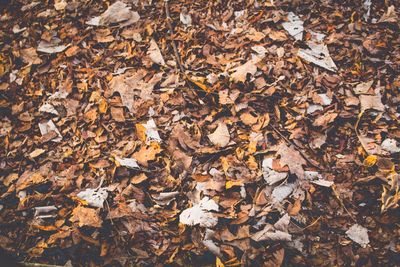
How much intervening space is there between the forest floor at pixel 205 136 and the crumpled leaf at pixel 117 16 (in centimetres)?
2

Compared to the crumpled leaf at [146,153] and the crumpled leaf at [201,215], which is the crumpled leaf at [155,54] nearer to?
the crumpled leaf at [146,153]

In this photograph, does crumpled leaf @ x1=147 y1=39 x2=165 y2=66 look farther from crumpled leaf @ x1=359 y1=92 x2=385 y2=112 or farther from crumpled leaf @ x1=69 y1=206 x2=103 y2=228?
crumpled leaf @ x1=359 y1=92 x2=385 y2=112

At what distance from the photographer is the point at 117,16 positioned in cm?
341

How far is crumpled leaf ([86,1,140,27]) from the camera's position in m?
3.37

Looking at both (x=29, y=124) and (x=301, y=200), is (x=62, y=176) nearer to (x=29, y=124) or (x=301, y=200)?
(x=29, y=124)

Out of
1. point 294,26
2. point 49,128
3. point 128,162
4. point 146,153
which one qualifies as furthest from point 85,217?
point 294,26

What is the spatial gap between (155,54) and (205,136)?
4.11 ft

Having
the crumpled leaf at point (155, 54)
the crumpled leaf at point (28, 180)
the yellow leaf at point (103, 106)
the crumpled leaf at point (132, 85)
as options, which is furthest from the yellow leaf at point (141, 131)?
the crumpled leaf at point (28, 180)

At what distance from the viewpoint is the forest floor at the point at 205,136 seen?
2051 mm

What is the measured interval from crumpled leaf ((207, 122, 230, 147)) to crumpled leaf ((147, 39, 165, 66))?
108cm

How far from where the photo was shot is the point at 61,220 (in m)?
2.24

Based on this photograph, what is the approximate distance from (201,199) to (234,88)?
1.18 meters

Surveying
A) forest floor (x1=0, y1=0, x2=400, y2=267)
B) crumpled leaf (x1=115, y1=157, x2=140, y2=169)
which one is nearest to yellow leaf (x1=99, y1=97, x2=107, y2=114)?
forest floor (x1=0, y1=0, x2=400, y2=267)

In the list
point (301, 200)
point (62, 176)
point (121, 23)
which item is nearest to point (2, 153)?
point (62, 176)
